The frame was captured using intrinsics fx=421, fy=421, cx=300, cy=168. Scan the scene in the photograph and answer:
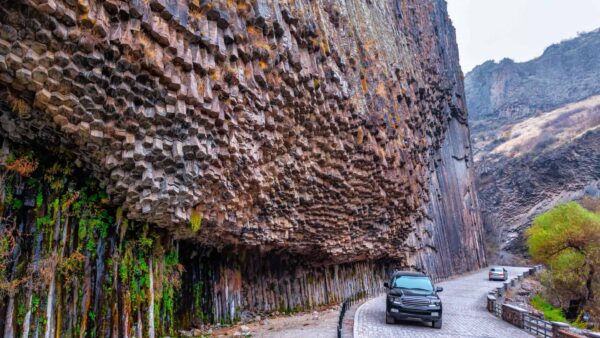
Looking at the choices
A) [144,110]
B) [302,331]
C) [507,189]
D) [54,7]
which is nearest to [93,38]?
[54,7]

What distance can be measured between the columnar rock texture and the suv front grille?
45.3 m

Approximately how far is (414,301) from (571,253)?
1754 cm

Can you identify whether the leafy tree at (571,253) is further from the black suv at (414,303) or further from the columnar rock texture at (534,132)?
the columnar rock texture at (534,132)

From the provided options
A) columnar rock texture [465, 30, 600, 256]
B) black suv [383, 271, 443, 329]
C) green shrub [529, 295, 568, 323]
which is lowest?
green shrub [529, 295, 568, 323]

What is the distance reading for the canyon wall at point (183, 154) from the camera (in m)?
7.89

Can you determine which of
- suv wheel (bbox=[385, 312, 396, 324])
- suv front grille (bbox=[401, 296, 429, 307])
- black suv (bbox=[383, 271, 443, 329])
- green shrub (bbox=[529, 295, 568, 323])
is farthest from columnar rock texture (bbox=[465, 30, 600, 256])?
suv wheel (bbox=[385, 312, 396, 324])

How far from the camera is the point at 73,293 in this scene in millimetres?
8977

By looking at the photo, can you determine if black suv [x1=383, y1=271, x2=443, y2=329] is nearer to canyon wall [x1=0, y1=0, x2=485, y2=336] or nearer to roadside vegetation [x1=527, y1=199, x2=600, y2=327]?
canyon wall [x1=0, y1=0, x2=485, y2=336]

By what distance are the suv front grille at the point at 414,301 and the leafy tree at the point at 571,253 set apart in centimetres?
1535

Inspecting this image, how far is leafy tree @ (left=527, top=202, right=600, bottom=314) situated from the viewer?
24.0m

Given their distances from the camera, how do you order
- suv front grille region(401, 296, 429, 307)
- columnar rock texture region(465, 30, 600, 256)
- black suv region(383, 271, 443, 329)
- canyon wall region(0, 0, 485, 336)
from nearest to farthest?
canyon wall region(0, 0, 485, 336), black suv region(383, 271, 443, 329), suv front grille region(401, 296, 429, 307), columnar rock texture region(465, 30, 600, 256)

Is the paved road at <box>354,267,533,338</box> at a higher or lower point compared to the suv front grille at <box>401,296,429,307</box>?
lower

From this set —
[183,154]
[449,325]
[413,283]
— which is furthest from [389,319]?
[183,154]

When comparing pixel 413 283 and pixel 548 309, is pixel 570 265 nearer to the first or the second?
pixel 548 309
